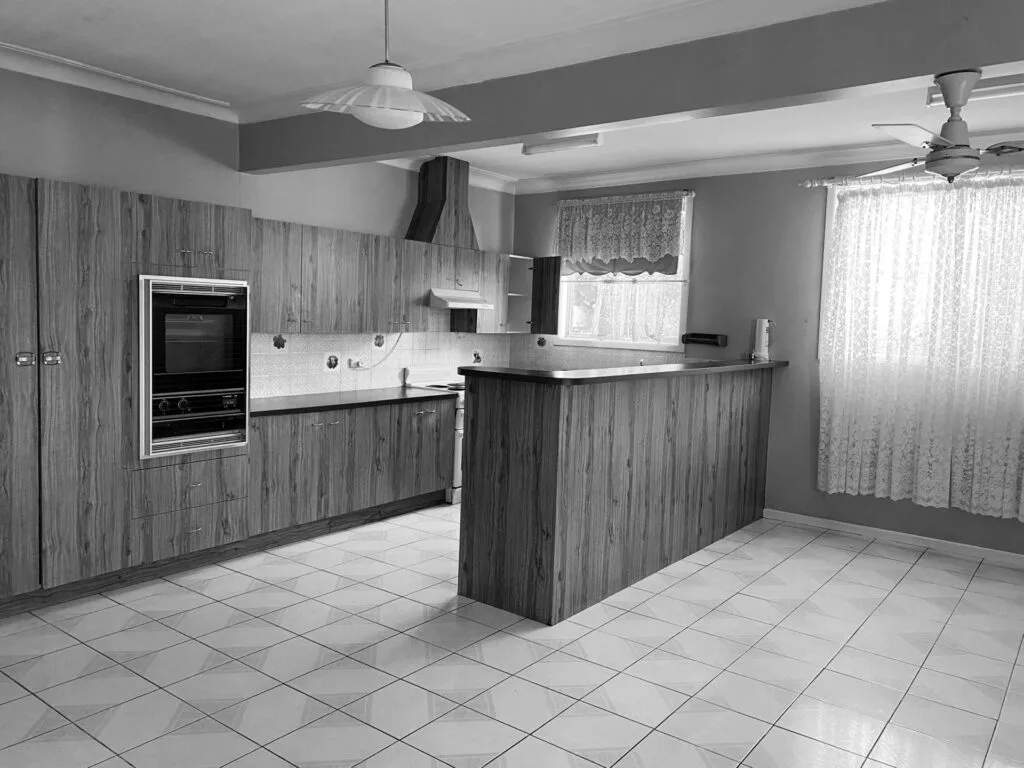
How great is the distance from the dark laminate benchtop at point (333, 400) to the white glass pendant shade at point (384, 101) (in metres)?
2.66

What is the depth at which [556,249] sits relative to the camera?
23.4 feet

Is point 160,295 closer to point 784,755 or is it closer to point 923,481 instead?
point 784,755

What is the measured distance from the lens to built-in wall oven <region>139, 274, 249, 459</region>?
4098 millimetres

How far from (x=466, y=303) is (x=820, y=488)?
119 inches

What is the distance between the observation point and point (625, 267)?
676 centimetres

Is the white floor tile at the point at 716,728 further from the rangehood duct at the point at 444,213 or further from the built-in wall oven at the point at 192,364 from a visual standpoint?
the rangehood duct at the point at 444,213

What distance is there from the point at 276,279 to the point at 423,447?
1.61m

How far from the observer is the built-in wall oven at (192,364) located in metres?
4.10

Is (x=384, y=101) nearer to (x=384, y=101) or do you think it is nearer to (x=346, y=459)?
(x=384, y=101)

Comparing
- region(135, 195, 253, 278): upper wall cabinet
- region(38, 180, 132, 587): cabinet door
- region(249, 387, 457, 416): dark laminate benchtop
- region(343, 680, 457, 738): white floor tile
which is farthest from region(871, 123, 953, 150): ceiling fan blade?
region(38, 180, 132, 587): cabinet door

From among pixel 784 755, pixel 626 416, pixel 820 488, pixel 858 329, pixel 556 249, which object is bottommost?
pixel 784 755

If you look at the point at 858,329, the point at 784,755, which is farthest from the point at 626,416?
the point at 858,329

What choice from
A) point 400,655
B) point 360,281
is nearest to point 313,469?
point 360,281

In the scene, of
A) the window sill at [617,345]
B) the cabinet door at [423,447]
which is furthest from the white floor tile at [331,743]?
the window sill at [617,345]
